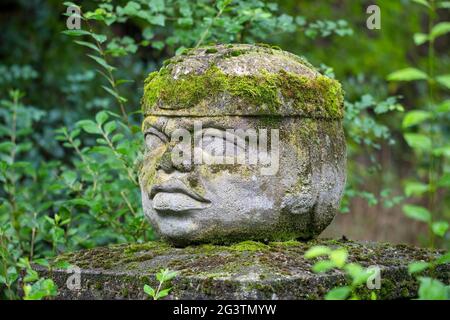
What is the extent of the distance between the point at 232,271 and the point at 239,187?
417 mm

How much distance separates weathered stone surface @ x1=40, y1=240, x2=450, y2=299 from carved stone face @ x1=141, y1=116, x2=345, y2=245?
86 millimetres

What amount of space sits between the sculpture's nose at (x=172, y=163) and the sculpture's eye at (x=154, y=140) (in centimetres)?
12

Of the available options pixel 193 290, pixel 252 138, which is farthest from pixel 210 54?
pixel 193 290

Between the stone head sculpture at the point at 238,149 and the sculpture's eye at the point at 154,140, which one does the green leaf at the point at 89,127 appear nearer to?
the sculpture's eye at the point at 154,140

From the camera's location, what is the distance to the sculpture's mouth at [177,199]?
3.37 m

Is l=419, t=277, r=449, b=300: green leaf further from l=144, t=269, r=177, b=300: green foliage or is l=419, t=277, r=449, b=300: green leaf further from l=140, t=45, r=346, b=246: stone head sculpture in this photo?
l=140, t=45, r=346, b=246: stone head sculpture

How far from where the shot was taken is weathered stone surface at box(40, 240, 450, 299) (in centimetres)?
299

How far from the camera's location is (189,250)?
345 cm

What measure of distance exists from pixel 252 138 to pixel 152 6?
1.53m

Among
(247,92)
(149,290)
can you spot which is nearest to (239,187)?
(247,92)

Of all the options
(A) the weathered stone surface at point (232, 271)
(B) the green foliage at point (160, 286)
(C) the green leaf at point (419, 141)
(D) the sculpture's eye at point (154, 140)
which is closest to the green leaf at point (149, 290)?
(B) the green foliage at point (160, 286)

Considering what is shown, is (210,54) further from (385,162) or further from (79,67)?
(385,162)

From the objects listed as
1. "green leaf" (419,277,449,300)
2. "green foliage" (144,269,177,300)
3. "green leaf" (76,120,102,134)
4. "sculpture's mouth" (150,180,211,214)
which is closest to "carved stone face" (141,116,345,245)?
"sculpture's mouth" (150,180,211,214)
